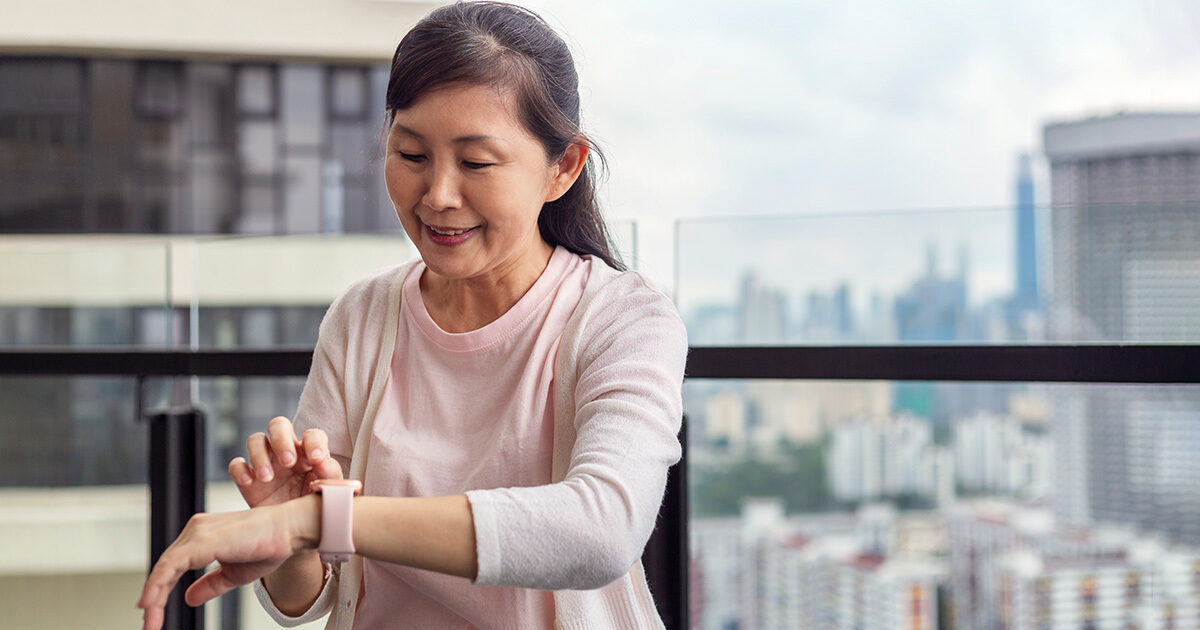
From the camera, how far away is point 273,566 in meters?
0.75

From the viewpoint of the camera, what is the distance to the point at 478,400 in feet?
3.00

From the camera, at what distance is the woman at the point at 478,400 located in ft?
2.29

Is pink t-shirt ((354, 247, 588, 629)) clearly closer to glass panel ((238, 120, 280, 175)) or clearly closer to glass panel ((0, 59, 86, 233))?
glass panel ((238, 120, 280, 175))

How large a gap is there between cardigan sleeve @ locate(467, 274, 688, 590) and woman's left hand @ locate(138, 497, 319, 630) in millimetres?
127

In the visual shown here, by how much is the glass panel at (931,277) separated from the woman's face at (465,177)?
526 millimetres

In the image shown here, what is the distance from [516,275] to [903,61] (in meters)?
13.0

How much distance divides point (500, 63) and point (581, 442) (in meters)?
0.31

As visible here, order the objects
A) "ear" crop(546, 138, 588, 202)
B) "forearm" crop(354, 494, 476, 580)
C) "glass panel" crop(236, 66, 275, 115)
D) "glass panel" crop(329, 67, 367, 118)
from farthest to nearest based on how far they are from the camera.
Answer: "glass panel" crop(329, 67, 367, 118), "glass panel" crop(236, 66, 275, 115), "ear" crop(546, 138, 588, 202), "forearm" crop(354, 494, 476, 580)

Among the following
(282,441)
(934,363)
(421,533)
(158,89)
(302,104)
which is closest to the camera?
(421,533)

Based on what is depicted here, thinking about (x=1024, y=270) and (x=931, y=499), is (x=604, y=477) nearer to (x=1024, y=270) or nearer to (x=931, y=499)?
(x=1024, y=270)

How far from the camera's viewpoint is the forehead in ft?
2.64

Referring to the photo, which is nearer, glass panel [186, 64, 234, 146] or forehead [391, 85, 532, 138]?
forehead [391, 85, 532, 138]

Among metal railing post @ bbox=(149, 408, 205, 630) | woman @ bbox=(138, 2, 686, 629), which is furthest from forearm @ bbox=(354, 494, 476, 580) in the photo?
metal railing post @ bbox=(149, 408, 205, 630)

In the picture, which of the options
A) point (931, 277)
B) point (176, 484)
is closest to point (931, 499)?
point (931, 277)
